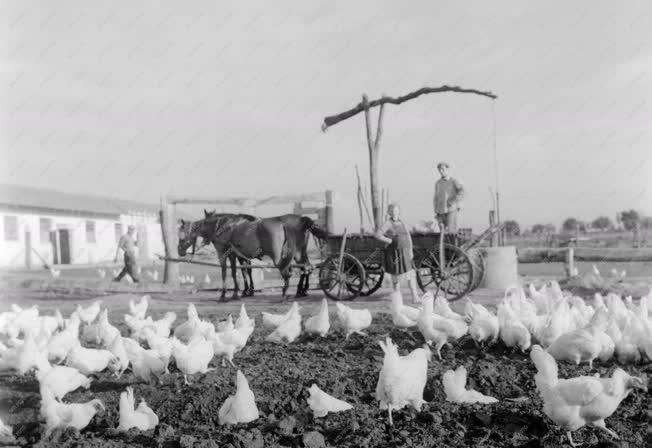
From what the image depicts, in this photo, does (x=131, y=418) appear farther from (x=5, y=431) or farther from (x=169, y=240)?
(x=169, y=240)

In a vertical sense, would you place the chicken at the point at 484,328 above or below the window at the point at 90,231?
below

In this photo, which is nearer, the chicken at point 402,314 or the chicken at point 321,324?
the chicken at point 402,314

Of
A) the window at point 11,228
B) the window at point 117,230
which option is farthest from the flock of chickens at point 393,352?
the window at point 117,230

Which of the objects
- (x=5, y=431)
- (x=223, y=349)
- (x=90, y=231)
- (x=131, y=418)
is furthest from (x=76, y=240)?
(x=131, y=418)

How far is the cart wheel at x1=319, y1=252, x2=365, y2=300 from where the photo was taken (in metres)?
11.0

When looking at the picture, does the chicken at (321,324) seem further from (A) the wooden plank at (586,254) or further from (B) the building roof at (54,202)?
(B) the building roof at (54,202)

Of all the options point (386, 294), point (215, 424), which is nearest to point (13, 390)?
point (215, 424)

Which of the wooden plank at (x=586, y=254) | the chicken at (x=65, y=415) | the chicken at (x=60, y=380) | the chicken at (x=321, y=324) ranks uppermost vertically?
the wooden plank at (x=586, y=254)

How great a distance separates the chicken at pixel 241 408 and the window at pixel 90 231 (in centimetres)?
3356

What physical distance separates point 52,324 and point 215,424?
3928mm

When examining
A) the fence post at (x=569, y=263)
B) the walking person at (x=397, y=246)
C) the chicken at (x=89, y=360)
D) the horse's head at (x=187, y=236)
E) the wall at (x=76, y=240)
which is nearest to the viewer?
the chicken at (x=89, y=360)

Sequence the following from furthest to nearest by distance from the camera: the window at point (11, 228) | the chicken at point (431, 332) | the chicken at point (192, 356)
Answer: the window at point (11, 228), the chicken at point (431, 332), the chicken at point (192, 356)

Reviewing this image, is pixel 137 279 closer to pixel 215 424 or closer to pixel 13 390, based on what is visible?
pixel 13 390

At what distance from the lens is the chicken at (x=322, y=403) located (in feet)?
14.0
